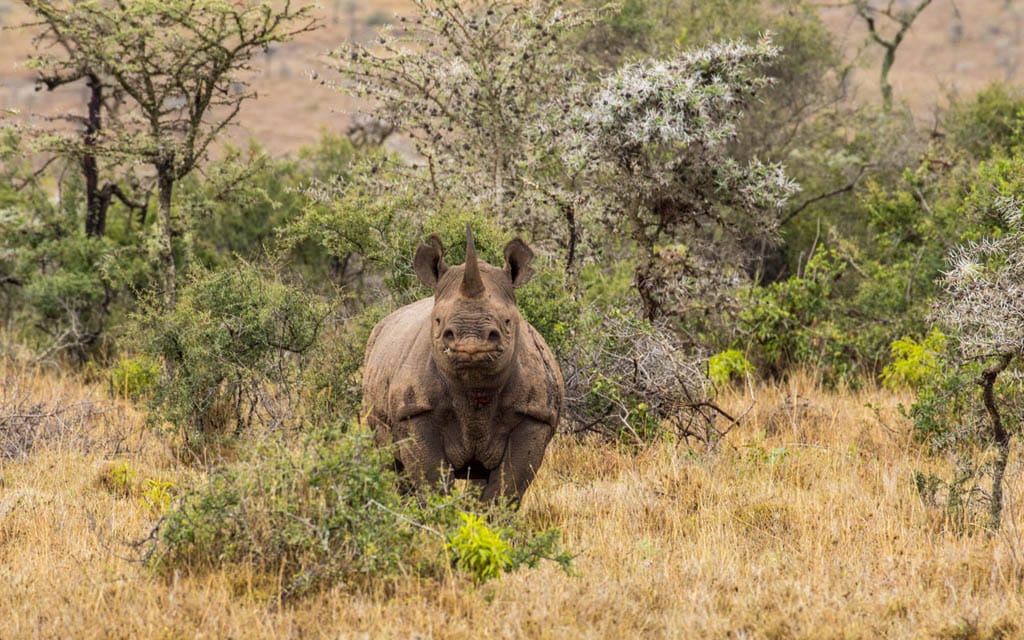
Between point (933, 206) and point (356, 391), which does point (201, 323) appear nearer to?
point (356, 391)

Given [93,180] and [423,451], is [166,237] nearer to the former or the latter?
[93,180]

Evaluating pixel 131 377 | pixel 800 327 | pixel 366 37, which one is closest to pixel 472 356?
pixel 131 377

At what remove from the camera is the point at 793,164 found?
1970cm

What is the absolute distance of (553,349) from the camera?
10.8 m

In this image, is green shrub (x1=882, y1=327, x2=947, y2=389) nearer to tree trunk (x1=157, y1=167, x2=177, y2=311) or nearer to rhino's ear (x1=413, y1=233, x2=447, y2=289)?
rhino's ear (x1=413, y1=233, x2=447, y2=289)

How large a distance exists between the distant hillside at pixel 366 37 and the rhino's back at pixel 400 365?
35.1 metres

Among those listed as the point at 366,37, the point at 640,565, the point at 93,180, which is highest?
the point at 366,37

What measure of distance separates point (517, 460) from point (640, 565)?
107cm

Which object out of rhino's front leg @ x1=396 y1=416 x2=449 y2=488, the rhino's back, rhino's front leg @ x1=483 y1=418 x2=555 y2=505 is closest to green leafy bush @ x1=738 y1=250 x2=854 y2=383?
Result: the rhino's back

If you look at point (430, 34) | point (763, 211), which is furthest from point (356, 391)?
point (430, 34)

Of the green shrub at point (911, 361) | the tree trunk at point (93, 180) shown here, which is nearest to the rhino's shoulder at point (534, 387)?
the green shrub at point (911, 361)

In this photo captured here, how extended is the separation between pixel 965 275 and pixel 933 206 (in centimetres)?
754

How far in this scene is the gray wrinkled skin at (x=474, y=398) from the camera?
23.1 feet

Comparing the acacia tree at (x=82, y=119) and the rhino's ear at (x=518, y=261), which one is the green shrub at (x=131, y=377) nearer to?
the acacia tree at (x=82, y=119)
